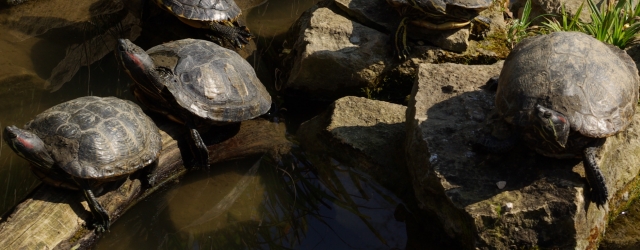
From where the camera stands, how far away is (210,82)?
15.8ft

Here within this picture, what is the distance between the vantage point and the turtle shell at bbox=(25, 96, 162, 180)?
3.89 m

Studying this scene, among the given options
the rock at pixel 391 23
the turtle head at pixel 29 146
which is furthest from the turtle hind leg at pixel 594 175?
the turtle head at pixel 29 146

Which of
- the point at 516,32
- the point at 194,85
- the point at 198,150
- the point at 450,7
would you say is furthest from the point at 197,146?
the point at 516,32

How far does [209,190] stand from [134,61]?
1.21 metres

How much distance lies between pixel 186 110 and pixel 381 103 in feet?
5.80

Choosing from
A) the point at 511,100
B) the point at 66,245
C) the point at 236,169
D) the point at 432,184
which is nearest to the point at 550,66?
the point at 511,100

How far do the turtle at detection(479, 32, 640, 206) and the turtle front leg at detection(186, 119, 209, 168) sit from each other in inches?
86.9

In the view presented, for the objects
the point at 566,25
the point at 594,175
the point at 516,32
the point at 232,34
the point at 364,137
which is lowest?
the point at 364,137

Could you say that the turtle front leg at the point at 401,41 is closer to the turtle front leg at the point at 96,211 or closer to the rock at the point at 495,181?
the rock at the point at 495,181

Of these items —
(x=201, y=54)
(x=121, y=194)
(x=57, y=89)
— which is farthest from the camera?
(x=57, y=89)

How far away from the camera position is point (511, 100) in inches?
154

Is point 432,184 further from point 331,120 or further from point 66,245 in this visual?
point 66,245

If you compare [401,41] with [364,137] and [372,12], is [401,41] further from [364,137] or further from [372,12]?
[364,137]

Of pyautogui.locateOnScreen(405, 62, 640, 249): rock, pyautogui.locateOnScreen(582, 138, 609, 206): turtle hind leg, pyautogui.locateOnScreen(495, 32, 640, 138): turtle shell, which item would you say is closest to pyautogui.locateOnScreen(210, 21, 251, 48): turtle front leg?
pyautogui.locateOnScreen(405, 62, 640, 249): rock
